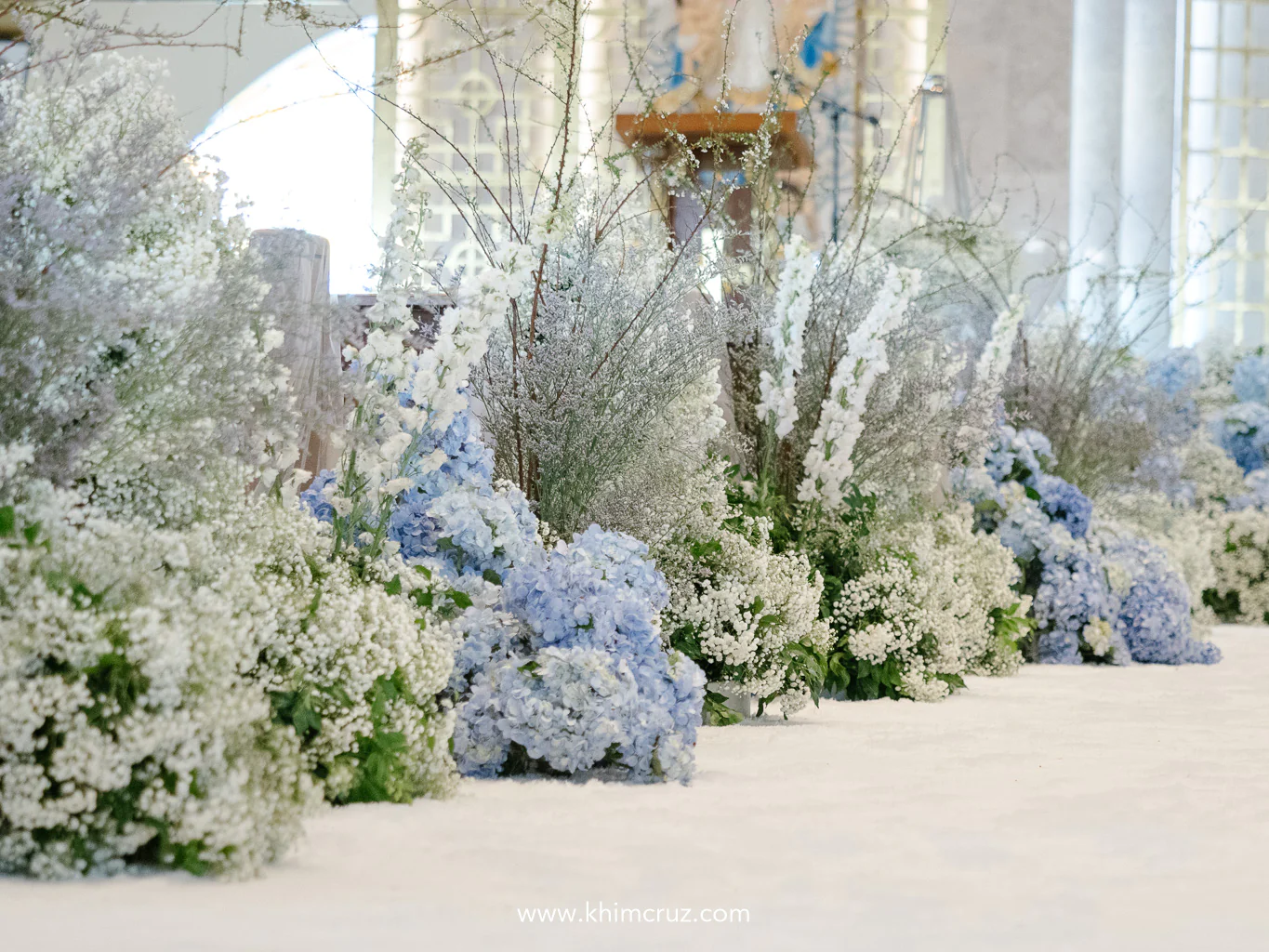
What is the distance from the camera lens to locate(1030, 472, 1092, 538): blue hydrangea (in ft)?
15.4

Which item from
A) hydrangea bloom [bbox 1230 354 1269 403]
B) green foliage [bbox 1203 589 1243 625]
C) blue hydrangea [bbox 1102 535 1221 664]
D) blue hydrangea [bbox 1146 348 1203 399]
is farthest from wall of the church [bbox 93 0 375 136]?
blue hydrangea [bbox 1102 535 1221 664]

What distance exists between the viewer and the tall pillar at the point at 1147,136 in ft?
30.0

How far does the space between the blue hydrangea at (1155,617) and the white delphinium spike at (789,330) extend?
5.18 feet

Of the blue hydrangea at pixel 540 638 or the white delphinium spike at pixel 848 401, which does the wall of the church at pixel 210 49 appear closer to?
the white delphinium spike at pixel 848 401

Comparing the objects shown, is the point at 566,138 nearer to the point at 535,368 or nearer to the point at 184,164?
the point at 535,368

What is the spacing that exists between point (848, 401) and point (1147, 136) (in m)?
6.48

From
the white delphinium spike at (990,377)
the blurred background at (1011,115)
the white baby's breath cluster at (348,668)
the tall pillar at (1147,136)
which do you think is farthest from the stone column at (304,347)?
the tall pillar at (1147,136)

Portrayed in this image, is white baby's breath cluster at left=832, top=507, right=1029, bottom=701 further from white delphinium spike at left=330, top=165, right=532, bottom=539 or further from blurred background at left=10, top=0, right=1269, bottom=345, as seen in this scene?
blurred background at left=10, top=0, right=1269, bottom=345

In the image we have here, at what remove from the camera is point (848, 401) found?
12.0ft

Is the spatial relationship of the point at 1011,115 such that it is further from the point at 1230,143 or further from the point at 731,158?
the point at 731,158

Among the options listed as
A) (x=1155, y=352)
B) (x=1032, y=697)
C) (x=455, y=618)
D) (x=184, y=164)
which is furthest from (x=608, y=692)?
(x=1155, y=352)

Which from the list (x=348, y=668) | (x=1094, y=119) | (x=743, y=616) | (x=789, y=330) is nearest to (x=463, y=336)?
(x=348, y=668)

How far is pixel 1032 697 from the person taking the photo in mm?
3484

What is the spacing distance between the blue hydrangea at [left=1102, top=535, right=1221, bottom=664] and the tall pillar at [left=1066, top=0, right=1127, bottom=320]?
4.84m
